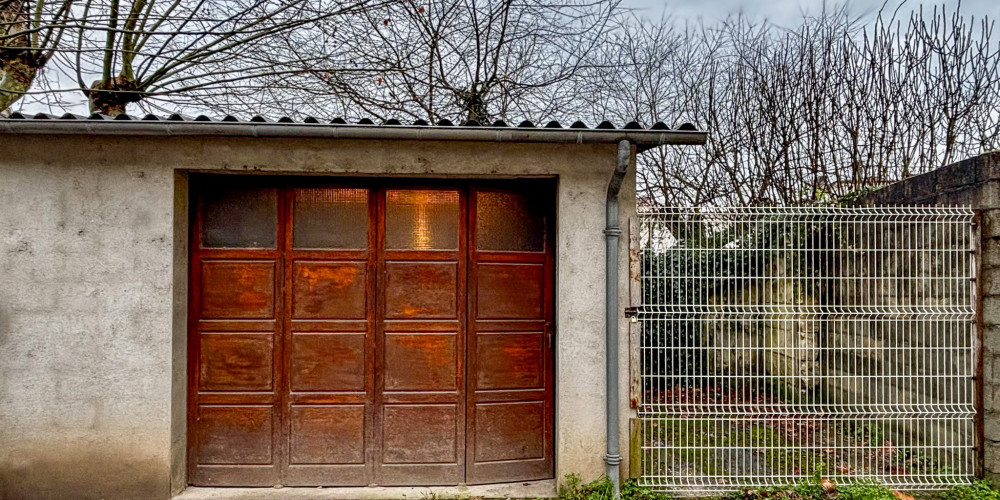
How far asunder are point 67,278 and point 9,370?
2.48ft

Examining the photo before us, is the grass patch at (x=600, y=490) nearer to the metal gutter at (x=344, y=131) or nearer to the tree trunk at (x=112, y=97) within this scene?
the metal gutter at (x=344, y=131)

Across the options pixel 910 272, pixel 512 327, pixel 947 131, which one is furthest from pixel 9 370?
pixel 947 131

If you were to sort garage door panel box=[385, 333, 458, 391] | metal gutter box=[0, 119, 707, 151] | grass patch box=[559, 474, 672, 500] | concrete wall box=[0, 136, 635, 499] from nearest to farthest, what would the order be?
metal gutter box=[0, 119, 707, 151]
concrete wall box=[0, 136, 635, 499]
grass patch box=[559, 474, 672, 500]
garage door panel box=[385, 333, 458, 391]

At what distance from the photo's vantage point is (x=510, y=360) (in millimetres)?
4285

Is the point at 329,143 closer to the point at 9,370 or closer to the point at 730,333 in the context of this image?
the point at 9,370

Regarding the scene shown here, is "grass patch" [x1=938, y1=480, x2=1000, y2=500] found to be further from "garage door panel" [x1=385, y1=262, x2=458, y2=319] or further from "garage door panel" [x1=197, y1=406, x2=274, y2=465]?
"garage door panel" [x1=197, y1=406, x2=274, y2=465]

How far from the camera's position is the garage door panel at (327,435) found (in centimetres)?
416

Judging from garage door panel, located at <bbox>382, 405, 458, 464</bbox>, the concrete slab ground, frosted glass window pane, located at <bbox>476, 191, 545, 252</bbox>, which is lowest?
the concrete slab ground

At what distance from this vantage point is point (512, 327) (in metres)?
4.29

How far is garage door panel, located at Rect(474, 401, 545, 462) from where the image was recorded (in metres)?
4.24

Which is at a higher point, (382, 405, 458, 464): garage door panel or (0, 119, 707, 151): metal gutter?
(0, 119, 707, 151): metal gutter

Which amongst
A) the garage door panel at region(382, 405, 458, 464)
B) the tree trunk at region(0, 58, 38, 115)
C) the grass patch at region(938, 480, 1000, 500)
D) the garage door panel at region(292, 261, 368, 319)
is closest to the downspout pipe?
the garage door panel at region(382, 405, 458, 464)

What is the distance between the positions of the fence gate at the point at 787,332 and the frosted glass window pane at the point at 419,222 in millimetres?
1564

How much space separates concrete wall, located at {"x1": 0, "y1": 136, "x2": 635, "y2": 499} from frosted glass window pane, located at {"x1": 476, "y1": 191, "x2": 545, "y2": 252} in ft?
3.55
